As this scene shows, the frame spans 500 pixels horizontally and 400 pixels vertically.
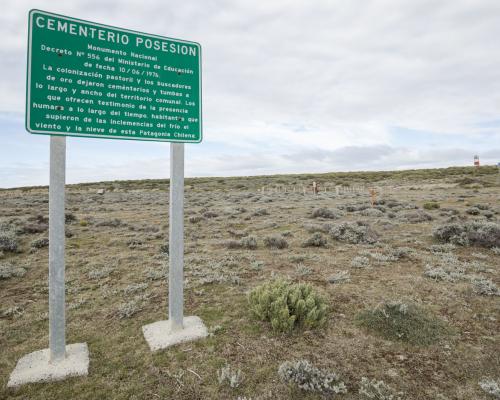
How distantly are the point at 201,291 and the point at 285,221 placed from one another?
32.4 ft

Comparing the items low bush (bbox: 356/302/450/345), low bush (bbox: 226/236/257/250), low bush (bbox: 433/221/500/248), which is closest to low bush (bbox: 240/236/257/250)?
low bush (bbox: 226/236/257/250)

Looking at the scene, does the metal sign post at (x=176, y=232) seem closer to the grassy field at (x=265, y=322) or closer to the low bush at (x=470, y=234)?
the grassy field at (x=265, y=322)

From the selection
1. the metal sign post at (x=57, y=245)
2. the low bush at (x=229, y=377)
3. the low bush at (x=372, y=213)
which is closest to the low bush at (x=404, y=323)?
the low bush at (x=229, y=377)

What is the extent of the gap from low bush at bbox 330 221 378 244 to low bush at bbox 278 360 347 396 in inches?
294

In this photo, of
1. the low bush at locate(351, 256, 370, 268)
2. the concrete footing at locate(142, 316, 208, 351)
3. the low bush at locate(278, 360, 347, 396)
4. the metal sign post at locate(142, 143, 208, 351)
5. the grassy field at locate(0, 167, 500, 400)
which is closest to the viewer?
the low bush at locate(278, 360, 347, 396)

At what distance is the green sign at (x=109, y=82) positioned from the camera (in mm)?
3863

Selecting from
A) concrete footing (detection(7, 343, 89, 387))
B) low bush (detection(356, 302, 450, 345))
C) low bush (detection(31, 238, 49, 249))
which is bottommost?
concrete footing (detection(7, 343, 89, 387))

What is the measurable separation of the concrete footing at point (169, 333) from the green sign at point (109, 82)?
299cm

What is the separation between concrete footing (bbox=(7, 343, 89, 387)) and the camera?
13.0ft

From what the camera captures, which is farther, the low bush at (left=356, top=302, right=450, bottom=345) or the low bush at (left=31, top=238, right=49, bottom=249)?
the low bush at (left=31, top=238, right=49, bottom=249)

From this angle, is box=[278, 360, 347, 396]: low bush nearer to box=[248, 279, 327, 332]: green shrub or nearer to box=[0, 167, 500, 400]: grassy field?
box=[0, 167, 500, 400]: grassy field

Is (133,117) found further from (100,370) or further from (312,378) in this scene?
(312,378)

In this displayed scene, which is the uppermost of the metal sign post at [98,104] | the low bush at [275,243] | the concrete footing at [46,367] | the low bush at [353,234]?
the metal sign post at [98,104]

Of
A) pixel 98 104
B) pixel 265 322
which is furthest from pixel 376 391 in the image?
pixel 98 104
